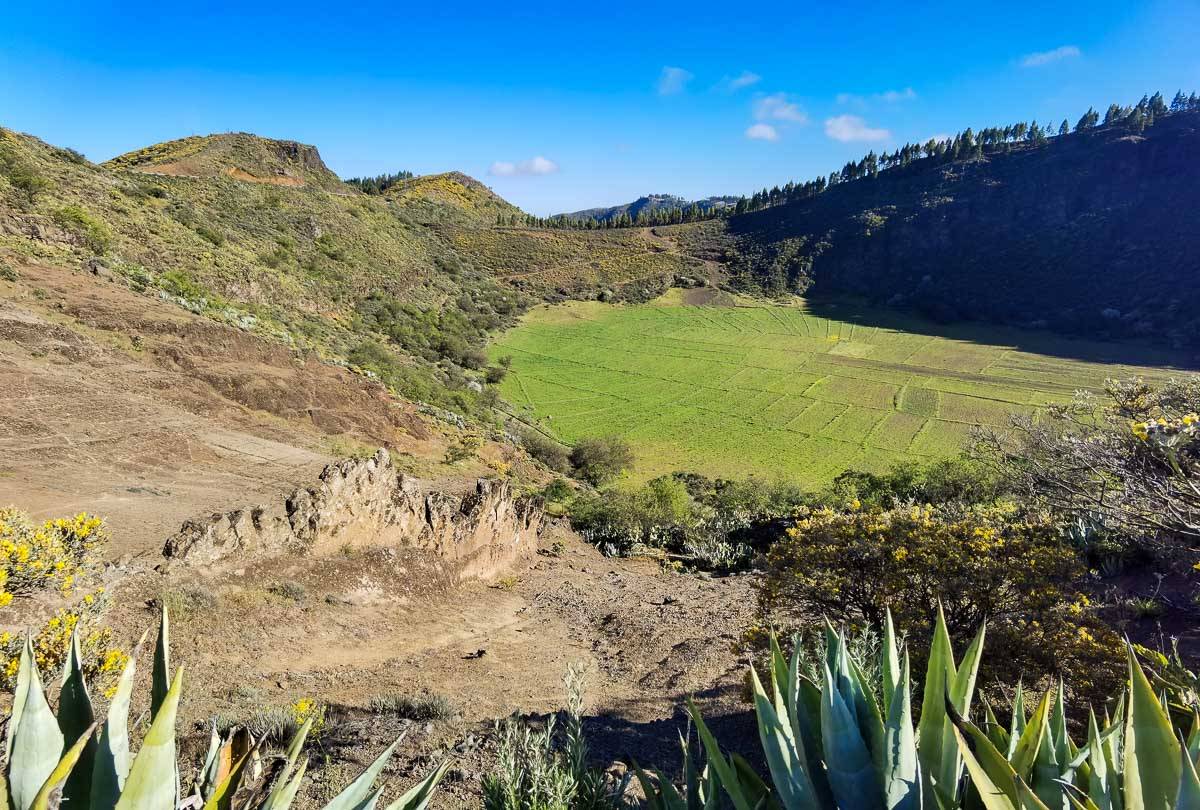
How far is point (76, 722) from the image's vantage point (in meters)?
1.76

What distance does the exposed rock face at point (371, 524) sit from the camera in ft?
26.8

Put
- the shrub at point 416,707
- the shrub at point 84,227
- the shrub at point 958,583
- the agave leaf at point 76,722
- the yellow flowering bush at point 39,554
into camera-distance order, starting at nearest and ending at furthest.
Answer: the agave leaf at point 76,722 < the yellow flowering bush at point 39,554 < the shrub at point 958,583 < the shrub at point 416,707 < the shrub at point 84,227

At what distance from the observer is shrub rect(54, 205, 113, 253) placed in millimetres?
21188

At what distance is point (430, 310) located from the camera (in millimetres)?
44875

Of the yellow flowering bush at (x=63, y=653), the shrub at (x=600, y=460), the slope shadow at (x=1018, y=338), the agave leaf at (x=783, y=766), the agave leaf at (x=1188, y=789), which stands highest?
the slope shadow at (x=1018, y=338)

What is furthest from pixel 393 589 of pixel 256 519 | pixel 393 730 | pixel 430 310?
pixel 430 310

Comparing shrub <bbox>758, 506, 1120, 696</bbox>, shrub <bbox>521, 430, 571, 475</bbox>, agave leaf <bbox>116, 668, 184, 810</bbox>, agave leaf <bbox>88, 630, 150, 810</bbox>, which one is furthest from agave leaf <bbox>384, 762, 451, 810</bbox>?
shrub <bbox>521, 430, 571, 475</bbox>

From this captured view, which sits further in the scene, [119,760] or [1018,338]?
[1018,338]

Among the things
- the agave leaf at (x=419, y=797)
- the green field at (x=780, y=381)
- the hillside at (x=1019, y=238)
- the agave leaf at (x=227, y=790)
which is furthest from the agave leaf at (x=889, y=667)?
the hillside at (x=1019, y=238)

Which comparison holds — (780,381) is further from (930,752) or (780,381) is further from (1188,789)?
(1188,789)

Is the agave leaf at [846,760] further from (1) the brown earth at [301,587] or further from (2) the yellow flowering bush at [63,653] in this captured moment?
(2) the yellow flowering bush at [63,653]

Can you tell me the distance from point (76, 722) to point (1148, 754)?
3.15m

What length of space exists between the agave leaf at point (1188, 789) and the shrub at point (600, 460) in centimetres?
2196

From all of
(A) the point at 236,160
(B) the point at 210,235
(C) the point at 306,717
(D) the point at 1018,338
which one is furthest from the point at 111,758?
(A) the point at 236,160
